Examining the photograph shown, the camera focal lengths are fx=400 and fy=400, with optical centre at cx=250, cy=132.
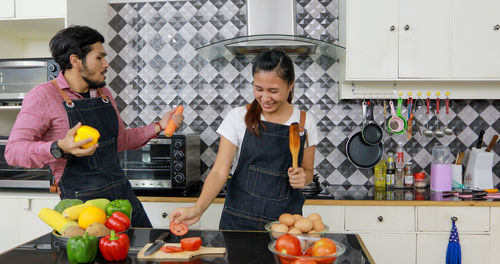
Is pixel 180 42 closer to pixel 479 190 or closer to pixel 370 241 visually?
pixel 370 241

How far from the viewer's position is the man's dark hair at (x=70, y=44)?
1.82 metres

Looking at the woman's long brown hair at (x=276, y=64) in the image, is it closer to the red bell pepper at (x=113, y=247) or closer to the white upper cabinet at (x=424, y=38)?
the red bell pepper at (x=113, y=247)

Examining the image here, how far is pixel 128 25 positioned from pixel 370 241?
244 cm

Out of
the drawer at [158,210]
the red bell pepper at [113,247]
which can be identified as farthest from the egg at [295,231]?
the drawer at [158,210]

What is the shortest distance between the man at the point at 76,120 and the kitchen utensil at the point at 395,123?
1.76 metres

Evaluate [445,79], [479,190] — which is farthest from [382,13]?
[479,190]

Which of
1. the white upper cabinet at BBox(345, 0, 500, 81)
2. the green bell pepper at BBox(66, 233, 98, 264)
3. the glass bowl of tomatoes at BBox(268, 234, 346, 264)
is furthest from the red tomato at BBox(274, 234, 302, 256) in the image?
the white upper cabinet at BBox(345, 0, 500, 81)

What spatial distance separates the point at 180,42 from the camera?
3201mm

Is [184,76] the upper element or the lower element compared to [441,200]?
upper

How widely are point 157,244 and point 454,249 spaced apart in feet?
6.44

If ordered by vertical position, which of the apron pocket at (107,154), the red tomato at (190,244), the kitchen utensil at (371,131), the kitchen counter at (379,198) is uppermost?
the kitchen utensil at (371,131)

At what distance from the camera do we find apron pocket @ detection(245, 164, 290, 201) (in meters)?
1.86

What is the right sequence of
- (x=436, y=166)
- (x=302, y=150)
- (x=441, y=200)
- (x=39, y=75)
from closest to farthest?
1. (x=302, y=150)
2. (x=441, y=200)
3. (x=39, y=75)
4. (x=436, y=166)

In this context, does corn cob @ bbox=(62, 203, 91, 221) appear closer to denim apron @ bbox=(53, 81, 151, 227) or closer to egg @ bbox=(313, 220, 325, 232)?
denim apron @ bbox=(53, 81, 151, 227)
